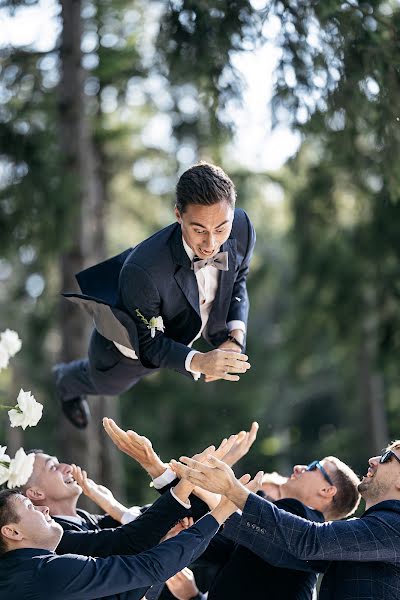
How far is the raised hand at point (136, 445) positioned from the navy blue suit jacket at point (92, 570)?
2.35 feet

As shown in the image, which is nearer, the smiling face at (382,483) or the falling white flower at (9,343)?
the falling white flower at (9,343)

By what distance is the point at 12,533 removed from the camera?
3695 mm

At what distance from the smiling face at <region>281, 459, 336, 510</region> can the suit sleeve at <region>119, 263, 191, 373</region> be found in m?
0.87

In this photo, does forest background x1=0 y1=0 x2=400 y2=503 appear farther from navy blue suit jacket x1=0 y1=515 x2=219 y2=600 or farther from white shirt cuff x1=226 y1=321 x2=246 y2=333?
navy blue suit jacket x1=0 y1=515 x2=219 y2=600

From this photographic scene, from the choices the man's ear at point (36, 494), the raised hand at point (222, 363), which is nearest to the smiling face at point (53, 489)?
the man's ear at point (36, 494)

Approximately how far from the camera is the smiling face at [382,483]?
4027mm

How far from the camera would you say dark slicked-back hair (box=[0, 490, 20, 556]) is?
12.1ft

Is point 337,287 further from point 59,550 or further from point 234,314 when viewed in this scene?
point 59,550

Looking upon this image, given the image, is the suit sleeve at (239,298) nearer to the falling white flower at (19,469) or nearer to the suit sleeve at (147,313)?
the suit sleeve at (147,313)

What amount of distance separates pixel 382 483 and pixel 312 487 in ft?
1.99

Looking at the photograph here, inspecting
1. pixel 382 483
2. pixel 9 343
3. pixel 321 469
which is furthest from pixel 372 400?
pixel 9 343

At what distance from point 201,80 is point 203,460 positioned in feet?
10.4

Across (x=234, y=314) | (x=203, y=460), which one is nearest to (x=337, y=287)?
(x=234, y=314)

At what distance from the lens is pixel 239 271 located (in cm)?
473
